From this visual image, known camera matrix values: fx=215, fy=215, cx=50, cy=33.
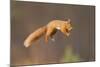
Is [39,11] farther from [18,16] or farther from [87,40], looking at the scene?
[87,40]

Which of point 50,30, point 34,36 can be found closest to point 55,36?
point 50,30

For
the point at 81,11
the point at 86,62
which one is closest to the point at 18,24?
the point at 81,11

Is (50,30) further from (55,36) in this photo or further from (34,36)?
(34,36)
